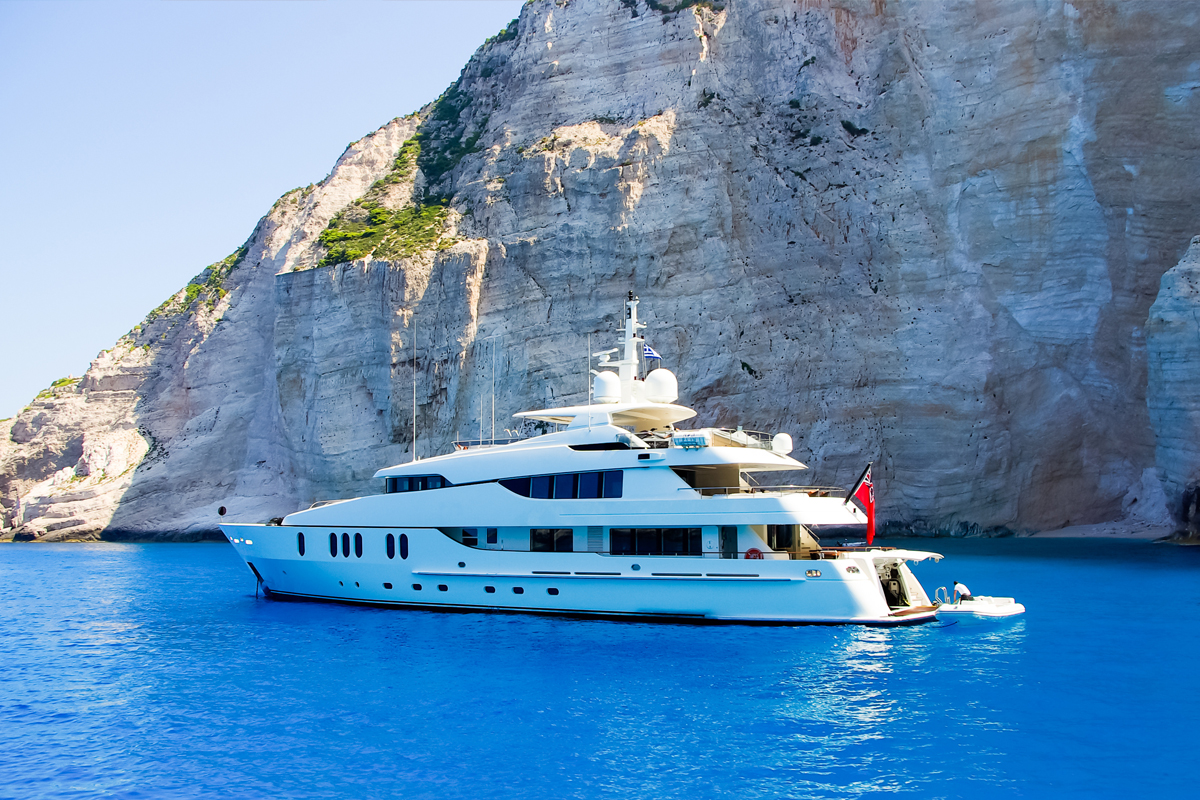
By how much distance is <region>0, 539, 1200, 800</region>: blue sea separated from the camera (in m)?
10.3

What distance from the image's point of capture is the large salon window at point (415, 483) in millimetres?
20969

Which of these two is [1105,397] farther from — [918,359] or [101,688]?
[101,688]

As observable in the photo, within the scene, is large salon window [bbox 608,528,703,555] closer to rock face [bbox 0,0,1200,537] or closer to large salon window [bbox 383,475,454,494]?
large salon window [bbox 383,475,454,494]

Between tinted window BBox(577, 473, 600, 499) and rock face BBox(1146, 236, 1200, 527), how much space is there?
82.2ft

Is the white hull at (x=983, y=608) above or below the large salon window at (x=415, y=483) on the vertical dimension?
below

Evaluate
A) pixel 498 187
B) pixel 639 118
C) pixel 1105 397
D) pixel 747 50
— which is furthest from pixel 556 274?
pixel 1105 397

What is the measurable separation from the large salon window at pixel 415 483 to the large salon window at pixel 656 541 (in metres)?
4.20

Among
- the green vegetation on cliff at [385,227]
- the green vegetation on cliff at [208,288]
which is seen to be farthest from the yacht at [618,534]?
the green vegetation on cliff at [208,288]

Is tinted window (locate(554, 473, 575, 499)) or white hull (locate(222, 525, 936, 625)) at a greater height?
tinted window (locate(554, 473, 575, 499))

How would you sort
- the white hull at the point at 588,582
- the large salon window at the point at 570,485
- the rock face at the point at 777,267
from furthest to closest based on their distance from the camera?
the rock face at the point at 777,267
the large salon window at the point at 570,485
the white hull at the point at 588,582

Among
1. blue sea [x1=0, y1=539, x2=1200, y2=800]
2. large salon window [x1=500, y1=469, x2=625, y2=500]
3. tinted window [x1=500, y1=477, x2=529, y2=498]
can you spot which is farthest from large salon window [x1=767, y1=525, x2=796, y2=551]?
tinted window [x1=500, y1=477, x2=529, y2=498]

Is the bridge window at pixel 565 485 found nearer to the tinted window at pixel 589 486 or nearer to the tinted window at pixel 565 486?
the tinted window at pixel 565 486

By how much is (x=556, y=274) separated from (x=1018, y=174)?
21.0m

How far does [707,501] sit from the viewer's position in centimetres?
1841
